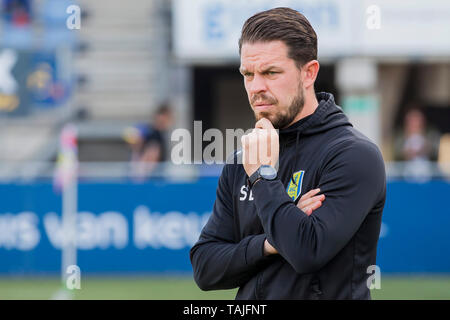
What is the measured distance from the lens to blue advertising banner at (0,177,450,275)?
10.4 m

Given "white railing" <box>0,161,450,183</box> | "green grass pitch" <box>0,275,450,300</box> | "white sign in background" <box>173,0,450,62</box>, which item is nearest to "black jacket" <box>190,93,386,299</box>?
"green grass pitch" <box>0,275,450,300</box>

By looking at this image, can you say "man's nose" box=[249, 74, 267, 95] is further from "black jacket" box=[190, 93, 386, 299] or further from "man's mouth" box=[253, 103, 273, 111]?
"black jacket" box=[190, 93, 386, 299]

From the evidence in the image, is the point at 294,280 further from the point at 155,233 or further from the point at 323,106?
the point at 155,233

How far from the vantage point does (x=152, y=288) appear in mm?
9586

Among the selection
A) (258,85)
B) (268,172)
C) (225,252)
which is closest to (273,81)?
(258,85)

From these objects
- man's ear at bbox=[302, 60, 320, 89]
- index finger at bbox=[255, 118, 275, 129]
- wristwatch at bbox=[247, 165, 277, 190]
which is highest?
man's ear at bbox=[302, 60, 320, 89]

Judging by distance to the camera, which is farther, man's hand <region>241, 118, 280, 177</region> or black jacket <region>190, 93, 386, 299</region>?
man's hand <region>241, 118, 280, 177</region>

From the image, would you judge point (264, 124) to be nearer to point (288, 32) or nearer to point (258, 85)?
point (258, 85)

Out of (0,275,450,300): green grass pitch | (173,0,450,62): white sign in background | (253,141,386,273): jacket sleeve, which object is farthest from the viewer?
(173,0,450,62): white sign in background

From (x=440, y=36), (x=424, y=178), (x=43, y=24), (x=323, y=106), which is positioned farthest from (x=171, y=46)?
(x=323, y=106)

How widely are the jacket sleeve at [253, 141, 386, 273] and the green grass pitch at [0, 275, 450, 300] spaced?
5.83 m

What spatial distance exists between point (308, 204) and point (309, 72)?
0.50 meters

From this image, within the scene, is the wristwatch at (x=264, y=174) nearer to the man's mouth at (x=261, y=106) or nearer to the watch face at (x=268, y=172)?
the watch face at (x=268, y=172)
